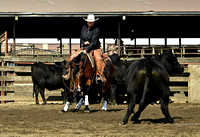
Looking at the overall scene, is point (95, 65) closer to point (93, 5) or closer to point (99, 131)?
point (99, 131)

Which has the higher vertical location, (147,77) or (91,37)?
(91,37)

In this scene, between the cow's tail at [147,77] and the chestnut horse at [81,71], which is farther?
the chestnut horse at [81,71]

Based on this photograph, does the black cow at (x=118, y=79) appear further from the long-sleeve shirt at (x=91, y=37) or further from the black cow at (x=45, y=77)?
the long-sleeve shirt at (x=91, y=37)

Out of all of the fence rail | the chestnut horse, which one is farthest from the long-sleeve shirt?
→ the fence rail

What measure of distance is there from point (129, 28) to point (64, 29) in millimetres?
4675

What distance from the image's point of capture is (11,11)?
21.0m

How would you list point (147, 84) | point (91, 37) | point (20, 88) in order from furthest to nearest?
point (20, 88) → point (91, 37) → point (147, 84)

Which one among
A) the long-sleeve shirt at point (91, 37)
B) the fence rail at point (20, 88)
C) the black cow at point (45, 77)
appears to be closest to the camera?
the long-sleeve shirt at point (91, 37)

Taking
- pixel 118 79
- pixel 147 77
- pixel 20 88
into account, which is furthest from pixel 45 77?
pixel 147 77

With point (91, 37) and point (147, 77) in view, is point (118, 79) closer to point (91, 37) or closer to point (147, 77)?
point (91, 37)

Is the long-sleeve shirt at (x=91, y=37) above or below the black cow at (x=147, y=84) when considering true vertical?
above

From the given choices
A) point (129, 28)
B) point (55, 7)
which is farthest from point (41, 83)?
point (129, 28)

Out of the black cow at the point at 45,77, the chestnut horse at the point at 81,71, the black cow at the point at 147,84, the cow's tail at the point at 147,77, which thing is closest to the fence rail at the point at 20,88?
the black cow at the point at 45,77

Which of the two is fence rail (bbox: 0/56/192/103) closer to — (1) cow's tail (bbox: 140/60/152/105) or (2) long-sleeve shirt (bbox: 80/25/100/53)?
(2) long-sleeve shirt (bbox: 80/25/100/53)
